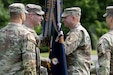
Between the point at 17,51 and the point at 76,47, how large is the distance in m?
1.17

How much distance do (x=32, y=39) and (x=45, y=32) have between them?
0.85 meters

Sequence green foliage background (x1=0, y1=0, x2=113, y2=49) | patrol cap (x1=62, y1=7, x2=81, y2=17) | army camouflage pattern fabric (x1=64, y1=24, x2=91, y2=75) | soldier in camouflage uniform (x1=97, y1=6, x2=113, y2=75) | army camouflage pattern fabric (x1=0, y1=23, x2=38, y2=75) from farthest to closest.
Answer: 1. green foliage background (x1=0, y1=0, x2=113, y2=49)
2. patrol cap (x1=62, y1=7, x2=81, y2=17)
3. army camouflage pattern fabric (x1=64, y1=24, x2=91, y2=75)
4. soldier in camouflage uniform (x1=97, y1=6, x2=113, y2=75)
5. army camouflage pattern fabric (x1=0, y1=23, x2=38, y2=75)

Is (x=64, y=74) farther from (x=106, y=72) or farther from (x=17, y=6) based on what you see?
(x=17, y=6)

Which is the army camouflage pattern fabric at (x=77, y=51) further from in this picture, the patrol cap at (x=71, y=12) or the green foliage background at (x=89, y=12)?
the green foliage background at (x=89, y=12)

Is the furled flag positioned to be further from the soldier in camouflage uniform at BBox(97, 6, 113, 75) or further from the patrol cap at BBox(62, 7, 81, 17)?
the soldier in camouflage uniform at BBox(97, 6, 113, 75)

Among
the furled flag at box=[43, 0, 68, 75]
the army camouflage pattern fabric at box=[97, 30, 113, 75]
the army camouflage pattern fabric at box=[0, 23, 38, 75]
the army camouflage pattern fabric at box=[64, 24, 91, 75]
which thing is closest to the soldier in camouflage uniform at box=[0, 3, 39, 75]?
the army camouflage pattern fabric at box=[0, 23, 38, 75]

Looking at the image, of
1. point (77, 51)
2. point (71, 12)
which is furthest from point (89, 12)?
point (77, 51)

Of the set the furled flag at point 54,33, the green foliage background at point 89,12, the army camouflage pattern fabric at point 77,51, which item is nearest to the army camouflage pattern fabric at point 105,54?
the army camouflage pattern fabric at point 77,51

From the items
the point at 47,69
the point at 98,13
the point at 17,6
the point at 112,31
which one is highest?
the point at 17,6

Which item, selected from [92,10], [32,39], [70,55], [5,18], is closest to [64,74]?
[70,55]

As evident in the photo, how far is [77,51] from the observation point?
26.2 feet

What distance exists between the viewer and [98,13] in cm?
3916

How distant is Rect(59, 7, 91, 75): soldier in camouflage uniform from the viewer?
7.94 meters

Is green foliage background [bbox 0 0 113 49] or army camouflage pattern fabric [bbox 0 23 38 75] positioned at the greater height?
army camouflage pattern fabric [bbox 0 23 38 75]
